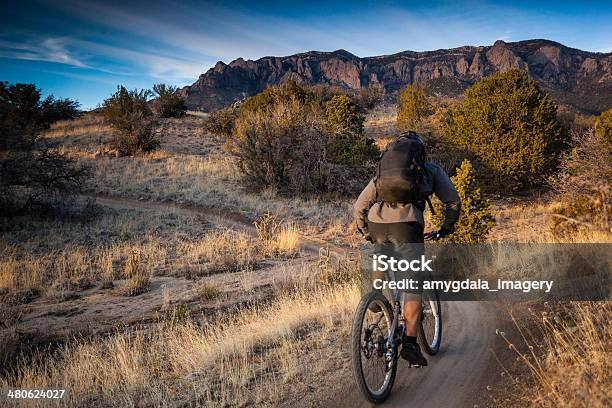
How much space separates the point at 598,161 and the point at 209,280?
9079 millimetres

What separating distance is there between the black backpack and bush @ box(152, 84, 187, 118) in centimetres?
4036

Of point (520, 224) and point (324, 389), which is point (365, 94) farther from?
point (324, 389)

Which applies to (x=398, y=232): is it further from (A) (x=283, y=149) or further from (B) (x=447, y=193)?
(A) (x=283, y=149)

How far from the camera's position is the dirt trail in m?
3.38

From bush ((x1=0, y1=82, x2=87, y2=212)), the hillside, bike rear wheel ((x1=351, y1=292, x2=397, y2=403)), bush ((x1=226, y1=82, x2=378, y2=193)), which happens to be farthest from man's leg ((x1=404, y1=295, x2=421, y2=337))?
the hillside

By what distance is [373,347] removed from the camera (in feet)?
10.3

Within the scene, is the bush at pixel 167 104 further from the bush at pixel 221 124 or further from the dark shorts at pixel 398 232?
the dark shorts at pixel 398 232

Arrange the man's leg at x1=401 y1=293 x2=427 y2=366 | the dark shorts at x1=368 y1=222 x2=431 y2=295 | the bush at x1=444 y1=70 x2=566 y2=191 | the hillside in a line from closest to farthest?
the dark shorts at x1=368 y1=222 x2=431 y2=295 → the man's leg at x1=401 y1=293 x2=427 y2=366 → the bush at x1=444 y1=70 x2=566 y2=191 → the hillside

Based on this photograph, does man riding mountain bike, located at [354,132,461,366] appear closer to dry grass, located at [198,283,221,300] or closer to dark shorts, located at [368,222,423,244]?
dark shorts, located at [368,222,423,244]

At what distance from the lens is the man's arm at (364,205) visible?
3.48 metres

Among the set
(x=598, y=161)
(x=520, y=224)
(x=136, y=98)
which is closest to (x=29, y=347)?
(x=598, y=161)

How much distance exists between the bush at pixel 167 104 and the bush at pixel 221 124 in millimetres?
7248

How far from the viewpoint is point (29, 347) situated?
6.18m

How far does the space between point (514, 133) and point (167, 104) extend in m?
33.1
